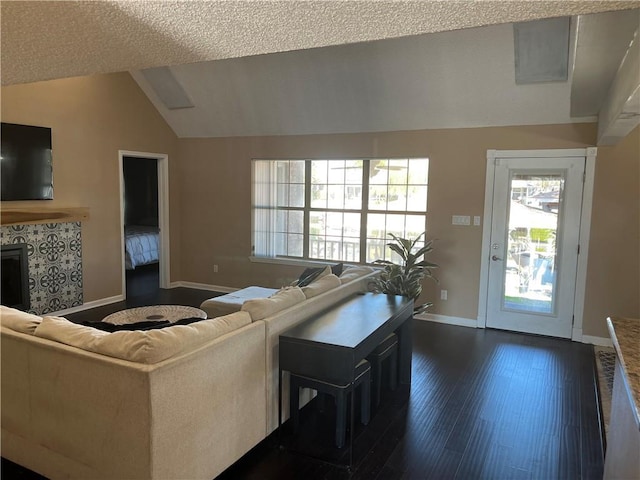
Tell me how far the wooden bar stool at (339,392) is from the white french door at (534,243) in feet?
9.23

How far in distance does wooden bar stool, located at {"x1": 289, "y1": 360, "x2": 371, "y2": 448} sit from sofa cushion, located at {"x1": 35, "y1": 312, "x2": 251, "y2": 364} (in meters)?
0.60

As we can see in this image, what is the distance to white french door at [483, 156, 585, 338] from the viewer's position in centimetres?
488

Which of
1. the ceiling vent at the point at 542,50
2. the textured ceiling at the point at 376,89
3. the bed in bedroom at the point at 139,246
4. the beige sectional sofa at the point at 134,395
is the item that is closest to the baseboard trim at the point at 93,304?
the bed in bedroom at the point at 139,246

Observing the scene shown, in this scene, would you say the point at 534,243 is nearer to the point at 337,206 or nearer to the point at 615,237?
the point at 615,237

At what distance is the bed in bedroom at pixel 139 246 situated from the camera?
804cm

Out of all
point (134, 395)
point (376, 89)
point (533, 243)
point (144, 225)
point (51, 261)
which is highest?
point (376, 89)

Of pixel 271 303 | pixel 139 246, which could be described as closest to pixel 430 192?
pixel 271 303

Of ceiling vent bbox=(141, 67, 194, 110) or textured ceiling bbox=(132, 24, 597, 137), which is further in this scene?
ceiling vent bbox=(141, 67, 194, 110)

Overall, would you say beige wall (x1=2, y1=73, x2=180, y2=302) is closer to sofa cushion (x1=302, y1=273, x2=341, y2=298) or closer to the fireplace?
the fireplace

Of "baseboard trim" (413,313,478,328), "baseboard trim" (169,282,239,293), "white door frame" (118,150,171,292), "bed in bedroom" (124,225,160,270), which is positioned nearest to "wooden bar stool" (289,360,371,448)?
"baseboard trim" (413,313,478,328)

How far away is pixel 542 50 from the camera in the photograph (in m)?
4.08

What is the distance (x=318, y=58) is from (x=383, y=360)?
3.29 meters

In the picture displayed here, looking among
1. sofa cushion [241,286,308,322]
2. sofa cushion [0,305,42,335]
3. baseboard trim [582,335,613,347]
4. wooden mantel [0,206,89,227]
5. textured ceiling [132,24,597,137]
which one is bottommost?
baseboard trim [582,335,613,347]

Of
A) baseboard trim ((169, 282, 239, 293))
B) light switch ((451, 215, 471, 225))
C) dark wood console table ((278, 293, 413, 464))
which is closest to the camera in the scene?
dark wood console table ((278, 293, 413, 464))
